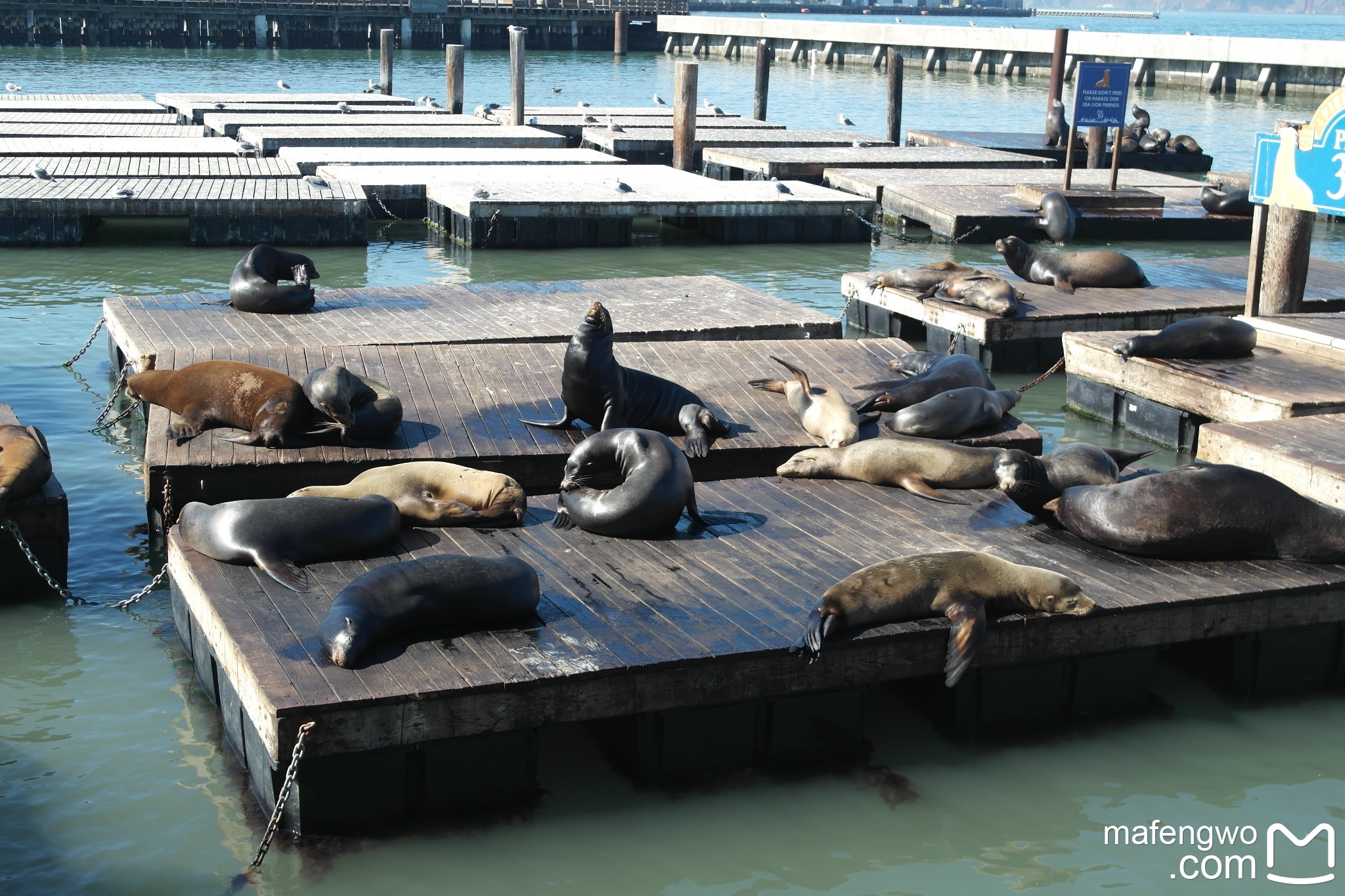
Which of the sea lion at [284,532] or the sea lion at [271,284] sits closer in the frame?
the sea lion at [284,532]

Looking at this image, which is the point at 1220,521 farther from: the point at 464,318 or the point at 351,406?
the point at 464,318

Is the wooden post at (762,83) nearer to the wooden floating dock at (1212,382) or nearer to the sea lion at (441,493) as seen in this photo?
the wooden floating dock at (1212,382)

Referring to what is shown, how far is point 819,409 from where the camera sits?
7688 millimetres

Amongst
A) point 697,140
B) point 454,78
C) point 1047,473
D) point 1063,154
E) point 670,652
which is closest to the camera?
point 670,652

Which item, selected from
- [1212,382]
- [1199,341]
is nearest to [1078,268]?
[1199,341]

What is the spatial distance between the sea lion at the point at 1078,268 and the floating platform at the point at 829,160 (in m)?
7.52

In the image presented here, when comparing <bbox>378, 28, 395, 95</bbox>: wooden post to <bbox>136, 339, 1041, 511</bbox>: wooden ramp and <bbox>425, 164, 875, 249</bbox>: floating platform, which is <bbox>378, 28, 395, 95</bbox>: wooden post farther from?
<bbox>136, 339, 1041, 511</bbox>: wooden ramp

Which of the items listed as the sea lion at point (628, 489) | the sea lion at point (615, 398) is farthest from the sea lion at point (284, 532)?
the sea lion at point (615, 398)

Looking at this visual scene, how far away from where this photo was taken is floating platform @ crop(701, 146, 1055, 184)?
62.9 feet

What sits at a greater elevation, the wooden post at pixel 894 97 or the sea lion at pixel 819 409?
the wooden post at pixel 894 97

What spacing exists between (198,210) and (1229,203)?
11878 millimetres

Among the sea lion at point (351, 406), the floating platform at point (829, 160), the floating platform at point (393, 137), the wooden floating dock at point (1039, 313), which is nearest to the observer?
the sea lion at point (351, 406)

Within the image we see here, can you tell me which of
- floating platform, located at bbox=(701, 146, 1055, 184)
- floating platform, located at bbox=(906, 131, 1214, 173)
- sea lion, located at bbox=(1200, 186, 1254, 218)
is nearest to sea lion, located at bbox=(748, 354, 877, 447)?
sea lion, located at bbox=(1200, 186, 1254, 218)

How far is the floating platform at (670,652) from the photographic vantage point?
4484 millimetres
